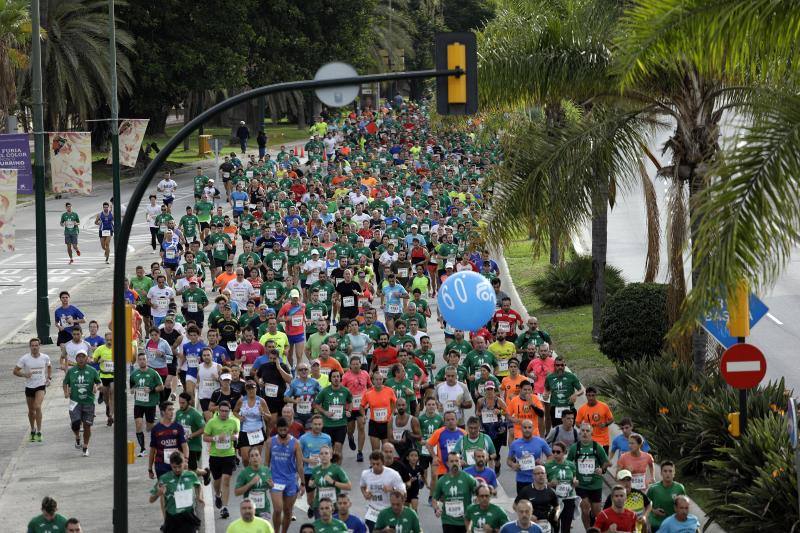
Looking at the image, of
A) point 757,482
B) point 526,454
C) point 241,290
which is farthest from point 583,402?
Answer: point 757,482

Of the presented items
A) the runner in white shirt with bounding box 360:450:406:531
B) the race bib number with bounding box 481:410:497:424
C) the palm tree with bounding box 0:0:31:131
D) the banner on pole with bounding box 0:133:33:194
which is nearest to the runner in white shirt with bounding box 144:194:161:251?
the palm tree with bounding box 0:0:31:131

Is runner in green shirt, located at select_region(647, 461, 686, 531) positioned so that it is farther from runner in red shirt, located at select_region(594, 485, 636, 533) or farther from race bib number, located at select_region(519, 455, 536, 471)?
race bib number, located at select_region(519, 455, 536, 471)

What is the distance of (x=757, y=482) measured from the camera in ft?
50.1

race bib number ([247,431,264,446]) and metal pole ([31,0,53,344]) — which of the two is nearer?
race bib number ([247,431,264,446])

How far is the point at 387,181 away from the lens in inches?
1813

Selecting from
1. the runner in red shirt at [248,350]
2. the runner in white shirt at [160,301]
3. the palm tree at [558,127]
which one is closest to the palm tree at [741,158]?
the palm tree at [558,127]

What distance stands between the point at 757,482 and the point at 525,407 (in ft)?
10.8

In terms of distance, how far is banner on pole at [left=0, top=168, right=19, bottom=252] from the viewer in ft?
81.6

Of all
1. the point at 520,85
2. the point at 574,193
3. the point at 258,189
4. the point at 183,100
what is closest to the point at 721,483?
the point at 574,193

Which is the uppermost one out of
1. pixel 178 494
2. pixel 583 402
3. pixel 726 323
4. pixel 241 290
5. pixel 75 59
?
pixel 75 59

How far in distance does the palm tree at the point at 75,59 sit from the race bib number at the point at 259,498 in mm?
39064

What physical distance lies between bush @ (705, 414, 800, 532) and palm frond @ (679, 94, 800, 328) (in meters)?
4.19

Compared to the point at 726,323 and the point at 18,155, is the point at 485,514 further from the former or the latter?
the point at 18,155

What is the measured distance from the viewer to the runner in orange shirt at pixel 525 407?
1744 cm
